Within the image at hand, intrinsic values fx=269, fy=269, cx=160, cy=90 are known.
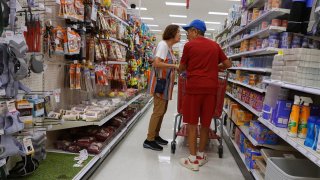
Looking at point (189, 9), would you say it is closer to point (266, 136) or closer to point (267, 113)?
point (266, 136)

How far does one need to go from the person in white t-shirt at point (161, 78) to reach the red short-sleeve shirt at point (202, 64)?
1.71 feet

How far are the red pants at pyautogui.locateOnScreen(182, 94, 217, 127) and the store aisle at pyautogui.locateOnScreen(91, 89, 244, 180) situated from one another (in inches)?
24.2

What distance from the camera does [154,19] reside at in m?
17.1

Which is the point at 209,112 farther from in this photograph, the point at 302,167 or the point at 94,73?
the point at 94,73

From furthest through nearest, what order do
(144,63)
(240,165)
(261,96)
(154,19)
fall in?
(154,19) < (144,63) < (240,165) < (261,96)

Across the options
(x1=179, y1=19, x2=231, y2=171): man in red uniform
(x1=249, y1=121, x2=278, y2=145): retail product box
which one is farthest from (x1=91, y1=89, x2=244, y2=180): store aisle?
(x1=249, y1=121, x2=278, y2=145): retail product box

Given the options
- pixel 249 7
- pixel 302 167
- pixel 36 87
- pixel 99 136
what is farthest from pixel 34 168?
pixel 249 7

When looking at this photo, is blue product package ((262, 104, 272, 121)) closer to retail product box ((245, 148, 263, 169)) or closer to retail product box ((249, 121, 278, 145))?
retail product box ((249, 121, 278, 145))

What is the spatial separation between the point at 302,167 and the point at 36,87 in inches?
105

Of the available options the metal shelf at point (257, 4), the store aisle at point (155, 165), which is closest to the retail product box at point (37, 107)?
the store aisle at point (155, 165)

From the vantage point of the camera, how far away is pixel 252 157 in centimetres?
295

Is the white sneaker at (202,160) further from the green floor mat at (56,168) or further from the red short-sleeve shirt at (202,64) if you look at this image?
the green floor mat at (56,168)

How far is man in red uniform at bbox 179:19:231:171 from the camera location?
317cm

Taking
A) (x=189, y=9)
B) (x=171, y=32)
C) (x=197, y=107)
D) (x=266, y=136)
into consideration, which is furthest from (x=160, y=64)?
(x=189, y=9)
